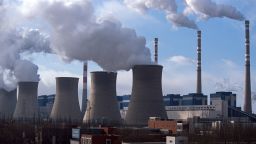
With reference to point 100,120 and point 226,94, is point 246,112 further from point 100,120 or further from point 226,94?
point 100,120

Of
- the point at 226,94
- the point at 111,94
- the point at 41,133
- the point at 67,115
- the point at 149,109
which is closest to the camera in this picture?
the point at 41,133

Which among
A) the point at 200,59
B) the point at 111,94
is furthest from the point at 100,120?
the point at 200,59

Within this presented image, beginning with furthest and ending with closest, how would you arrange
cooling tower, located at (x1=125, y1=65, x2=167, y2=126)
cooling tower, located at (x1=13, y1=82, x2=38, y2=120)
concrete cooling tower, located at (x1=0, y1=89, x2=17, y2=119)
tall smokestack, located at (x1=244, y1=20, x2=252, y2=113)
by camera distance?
concrete cooling tower, located at (x1=0, y1=89, x2=17, y2=119), tall smokestack, located at (x1=244, y1=20, x2=252, y2=113), cooling tower, located at (x1=13, y1=82, x2=38, y2=120), cooling tower, located at (x1=125, y1=65, x2=167, y2=126)

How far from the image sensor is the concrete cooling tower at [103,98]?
2684 centimetres

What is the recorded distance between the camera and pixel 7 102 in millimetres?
37500

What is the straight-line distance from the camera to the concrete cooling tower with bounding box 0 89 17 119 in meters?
36.9

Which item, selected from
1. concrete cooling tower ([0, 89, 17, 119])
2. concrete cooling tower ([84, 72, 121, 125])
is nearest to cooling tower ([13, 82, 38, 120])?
concrete cooling tower ([0, 89, 17, 119])

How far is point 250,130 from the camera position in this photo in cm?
2431

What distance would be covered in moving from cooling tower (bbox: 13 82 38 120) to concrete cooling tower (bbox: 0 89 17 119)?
2215 mm

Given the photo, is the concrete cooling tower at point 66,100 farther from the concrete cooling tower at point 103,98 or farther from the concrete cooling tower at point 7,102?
the concrete cooling tower at point 7,102

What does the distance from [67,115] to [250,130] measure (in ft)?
39.5

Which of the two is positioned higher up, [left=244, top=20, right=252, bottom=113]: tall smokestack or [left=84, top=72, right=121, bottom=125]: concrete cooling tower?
[left=244, top=20, right=252, bottom=113]: tall smokestack

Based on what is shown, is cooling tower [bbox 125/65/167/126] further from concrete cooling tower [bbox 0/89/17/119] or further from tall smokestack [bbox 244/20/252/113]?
concrete cooling tower [bbox 0/89/17/119]

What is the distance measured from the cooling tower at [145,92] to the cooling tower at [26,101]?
29.2 ft
